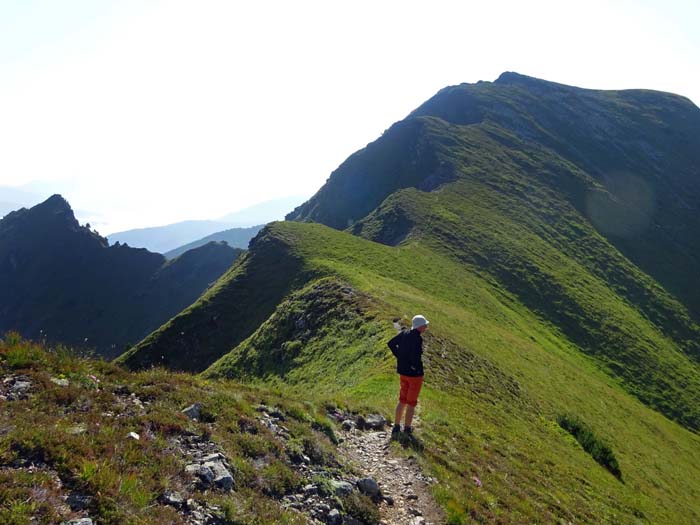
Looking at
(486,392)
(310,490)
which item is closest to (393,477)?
(310,490)

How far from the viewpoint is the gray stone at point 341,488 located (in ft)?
35.9

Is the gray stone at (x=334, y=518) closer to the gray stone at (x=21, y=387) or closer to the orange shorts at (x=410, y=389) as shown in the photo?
the orange shorts at (x=410, y=389)

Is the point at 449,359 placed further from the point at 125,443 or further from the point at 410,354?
the point at 125,443

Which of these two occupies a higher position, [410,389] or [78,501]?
[78,501]

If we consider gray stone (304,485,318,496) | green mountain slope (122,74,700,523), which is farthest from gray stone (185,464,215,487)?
green mountain slope (122,74,700,523)

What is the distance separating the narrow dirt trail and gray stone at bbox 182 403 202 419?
4589 mm

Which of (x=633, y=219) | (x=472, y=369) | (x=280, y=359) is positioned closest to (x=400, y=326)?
(x=472, y=369)

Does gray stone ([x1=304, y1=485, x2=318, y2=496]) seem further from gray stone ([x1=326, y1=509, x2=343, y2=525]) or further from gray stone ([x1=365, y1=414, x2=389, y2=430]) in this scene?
gray stone ([x1=365, y1=414, x2=389, y2=430])

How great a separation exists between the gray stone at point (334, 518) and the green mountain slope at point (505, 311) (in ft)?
11.3

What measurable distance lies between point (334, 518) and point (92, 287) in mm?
201136

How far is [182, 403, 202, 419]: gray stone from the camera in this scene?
37.1 ft

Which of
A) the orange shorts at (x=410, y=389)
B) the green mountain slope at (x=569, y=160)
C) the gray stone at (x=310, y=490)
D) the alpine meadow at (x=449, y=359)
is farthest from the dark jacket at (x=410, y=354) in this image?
the green mountain slope at (x=569, y=160)

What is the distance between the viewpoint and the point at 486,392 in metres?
27.0

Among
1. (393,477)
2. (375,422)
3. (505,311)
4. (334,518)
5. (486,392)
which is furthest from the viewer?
(505,311)
